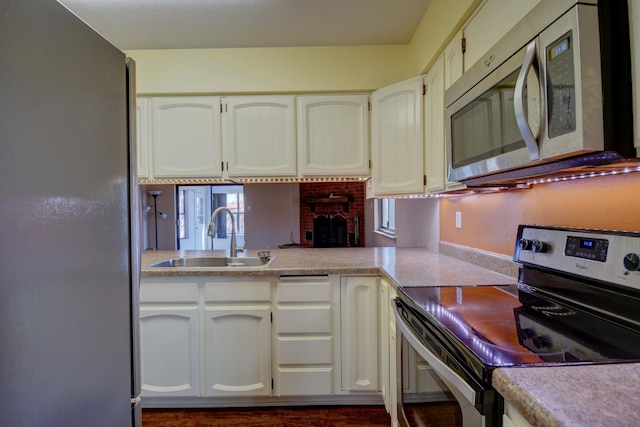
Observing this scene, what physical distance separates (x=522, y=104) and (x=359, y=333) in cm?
148

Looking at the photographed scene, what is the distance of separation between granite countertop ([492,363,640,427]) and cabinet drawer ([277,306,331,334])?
1328 millimetres

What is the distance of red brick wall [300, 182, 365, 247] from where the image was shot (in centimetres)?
595

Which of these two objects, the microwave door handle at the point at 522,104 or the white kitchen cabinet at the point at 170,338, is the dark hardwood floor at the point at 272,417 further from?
the microwave door handle at the point at 522,104

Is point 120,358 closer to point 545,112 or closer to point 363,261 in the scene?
point 545,112

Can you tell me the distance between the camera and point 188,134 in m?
2.37

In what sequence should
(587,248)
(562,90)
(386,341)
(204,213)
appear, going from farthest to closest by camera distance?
(204,213) → (386,341) → (587,248) → (562,90)

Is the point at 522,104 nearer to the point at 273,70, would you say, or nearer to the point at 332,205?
the point at 273,70

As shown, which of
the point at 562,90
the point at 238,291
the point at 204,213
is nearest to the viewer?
the point at 562,90

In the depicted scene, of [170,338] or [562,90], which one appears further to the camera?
[170,338]

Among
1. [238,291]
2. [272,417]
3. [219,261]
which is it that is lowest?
[272,417]

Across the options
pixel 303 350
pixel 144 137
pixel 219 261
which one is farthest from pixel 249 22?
pixel 303 350

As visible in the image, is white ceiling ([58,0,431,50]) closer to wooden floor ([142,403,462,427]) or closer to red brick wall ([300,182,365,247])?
wooden floor ([142,403,462,427])

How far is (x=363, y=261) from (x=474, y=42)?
128cm

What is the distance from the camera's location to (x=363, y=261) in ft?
6.83
